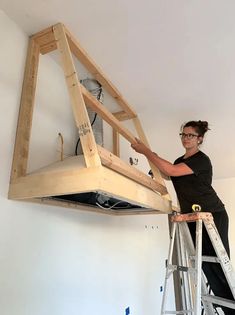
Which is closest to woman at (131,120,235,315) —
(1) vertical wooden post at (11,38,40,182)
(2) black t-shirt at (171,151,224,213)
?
(2) black t-shirt at (171,151,224,213)

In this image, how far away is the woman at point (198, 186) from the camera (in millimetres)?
1908

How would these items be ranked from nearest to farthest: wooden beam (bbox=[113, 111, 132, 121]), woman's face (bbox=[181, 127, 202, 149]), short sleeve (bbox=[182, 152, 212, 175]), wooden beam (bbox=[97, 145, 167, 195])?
wooden beam (bbox=[97, 145, 167, 195]), short sleeve (bbox=[182, 152, 212, 175]), woman's face (bbox=[181, 127, 202, 149]), wooden beam (bbox=[113, 111, 132, 121])

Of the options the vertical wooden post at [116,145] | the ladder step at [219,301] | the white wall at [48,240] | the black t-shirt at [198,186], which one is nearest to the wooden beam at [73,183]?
the white wall at [48,240]

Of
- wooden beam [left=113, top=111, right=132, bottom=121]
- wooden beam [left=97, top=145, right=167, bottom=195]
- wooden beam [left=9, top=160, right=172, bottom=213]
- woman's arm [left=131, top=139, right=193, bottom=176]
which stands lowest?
wooden beam [left=9, top=160, right=172, bottom=213]

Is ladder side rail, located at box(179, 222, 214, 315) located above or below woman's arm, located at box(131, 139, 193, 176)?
below

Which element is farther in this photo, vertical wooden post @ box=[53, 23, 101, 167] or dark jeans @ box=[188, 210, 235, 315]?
→ dark jeans @ box=[188, 210, 235, 315]

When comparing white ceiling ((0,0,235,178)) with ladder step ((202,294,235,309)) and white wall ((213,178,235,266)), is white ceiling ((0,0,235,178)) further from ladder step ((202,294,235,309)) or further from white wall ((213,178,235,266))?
white wall ((213,178,235,266))

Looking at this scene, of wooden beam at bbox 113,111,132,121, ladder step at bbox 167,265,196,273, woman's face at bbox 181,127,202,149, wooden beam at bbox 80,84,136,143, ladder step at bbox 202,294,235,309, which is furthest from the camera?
wooden beam at bbox 113,111,132,121

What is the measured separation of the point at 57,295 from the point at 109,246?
2.76ft

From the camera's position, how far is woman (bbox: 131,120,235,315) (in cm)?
191

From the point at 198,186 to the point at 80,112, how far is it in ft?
4.05

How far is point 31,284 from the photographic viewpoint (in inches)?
57.2

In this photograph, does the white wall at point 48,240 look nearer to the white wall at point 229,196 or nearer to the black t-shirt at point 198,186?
the black t-shirt at point 198,186

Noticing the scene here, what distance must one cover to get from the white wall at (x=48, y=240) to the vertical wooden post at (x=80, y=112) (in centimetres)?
39
